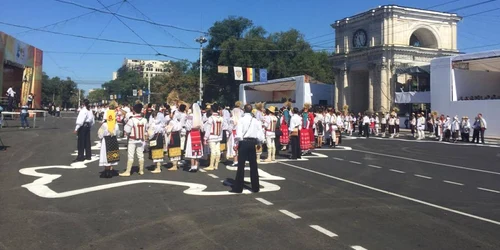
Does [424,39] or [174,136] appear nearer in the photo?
[174,136]

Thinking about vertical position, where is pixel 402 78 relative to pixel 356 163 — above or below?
above

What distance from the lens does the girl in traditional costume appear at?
10328mm

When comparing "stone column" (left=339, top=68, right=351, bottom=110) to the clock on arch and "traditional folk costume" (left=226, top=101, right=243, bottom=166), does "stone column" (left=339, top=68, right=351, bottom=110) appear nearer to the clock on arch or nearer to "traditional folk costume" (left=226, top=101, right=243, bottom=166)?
the clock on arch

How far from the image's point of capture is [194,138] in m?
11.7

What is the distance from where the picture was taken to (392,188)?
979 cm

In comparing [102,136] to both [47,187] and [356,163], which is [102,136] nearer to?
[47,187]

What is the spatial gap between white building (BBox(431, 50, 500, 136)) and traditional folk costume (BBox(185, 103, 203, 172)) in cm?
2475

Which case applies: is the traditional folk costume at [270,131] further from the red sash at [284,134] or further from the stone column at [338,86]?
the stone column at [338,86]

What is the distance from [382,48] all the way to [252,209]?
123ft

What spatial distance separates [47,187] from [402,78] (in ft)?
128

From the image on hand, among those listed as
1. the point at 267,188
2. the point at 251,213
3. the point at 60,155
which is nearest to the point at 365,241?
the point at 251,213

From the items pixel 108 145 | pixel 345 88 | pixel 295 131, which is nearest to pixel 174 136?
pixel 108 145

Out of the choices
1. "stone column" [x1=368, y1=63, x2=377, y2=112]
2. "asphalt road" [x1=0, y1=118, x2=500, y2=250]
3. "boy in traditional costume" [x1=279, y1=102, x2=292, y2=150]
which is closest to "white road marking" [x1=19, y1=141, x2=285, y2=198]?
"asphalt road" [x1=0, y1=118, x2=500, y2=250]

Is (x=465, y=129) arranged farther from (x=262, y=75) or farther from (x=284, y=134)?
(x=262, y=75)
